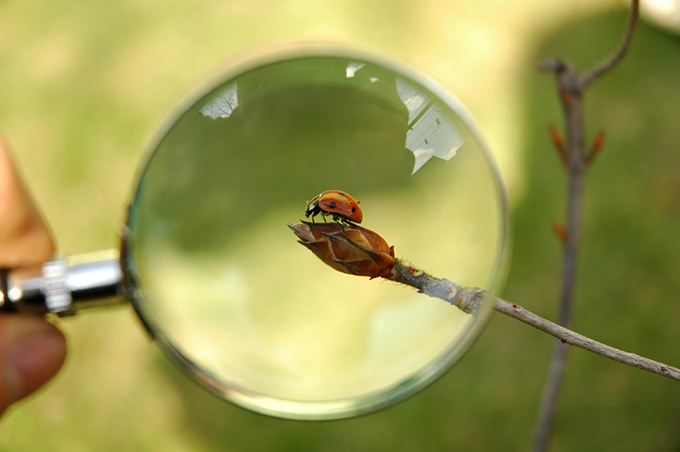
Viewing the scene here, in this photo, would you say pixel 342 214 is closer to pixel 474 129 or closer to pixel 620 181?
pixel 474 129

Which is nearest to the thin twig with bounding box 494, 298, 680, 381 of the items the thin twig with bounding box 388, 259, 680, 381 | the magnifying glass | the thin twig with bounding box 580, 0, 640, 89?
the thin twig with bounding box 388, 259, 680, 381

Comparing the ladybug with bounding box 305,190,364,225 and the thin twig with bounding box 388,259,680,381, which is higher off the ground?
the ladybug with bounding box 305,190,364,225

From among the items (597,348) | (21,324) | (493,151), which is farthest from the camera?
(493,151)

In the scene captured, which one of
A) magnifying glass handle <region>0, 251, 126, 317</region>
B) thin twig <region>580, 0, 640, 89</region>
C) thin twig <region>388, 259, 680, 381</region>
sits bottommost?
magnifying glass handle <region>0, 251, 126, 317</region>

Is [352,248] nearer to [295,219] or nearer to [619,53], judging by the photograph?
[295,219]

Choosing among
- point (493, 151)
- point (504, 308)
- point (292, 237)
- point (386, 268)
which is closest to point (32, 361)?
point (292, 237)

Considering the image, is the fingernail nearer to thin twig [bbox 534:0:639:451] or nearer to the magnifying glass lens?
the magnifying glass lens

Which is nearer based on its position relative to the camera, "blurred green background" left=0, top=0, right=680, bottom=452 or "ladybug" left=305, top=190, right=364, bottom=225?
"ladybug" left=305, top=190, right=364, bottom=225

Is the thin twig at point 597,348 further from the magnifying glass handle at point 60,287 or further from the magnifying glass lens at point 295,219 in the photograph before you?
the magnifying glass handle at point 60,287
